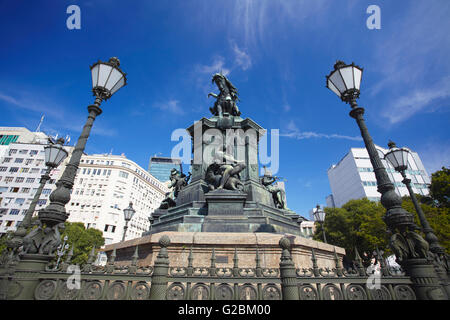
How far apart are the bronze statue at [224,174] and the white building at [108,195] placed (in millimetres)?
53720

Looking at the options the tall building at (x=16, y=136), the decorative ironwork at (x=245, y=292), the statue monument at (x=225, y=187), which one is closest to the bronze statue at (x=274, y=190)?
the statue monument at (x=225, y=187)

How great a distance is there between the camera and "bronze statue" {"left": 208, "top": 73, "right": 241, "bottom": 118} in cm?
1158

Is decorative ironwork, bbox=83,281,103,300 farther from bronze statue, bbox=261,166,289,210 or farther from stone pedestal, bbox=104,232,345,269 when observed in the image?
bronze statue, bbox=261,166,289,210

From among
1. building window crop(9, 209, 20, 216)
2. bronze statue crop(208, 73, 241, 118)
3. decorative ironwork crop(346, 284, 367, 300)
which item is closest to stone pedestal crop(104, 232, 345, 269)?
decorative ironwork crop(346, 284, 367, 300)

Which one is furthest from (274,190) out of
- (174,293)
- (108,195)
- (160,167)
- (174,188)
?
(160,167)

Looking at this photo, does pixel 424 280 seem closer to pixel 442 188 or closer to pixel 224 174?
pixel 224 174

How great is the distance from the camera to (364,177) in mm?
50781

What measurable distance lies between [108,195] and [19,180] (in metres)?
20.0

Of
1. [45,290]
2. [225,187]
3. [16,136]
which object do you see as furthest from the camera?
[16,136]

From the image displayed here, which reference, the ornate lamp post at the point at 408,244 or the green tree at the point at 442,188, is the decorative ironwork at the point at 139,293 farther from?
the green tree at the point at 442,188

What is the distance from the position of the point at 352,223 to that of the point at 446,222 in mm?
13235

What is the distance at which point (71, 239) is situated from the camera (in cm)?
3200
